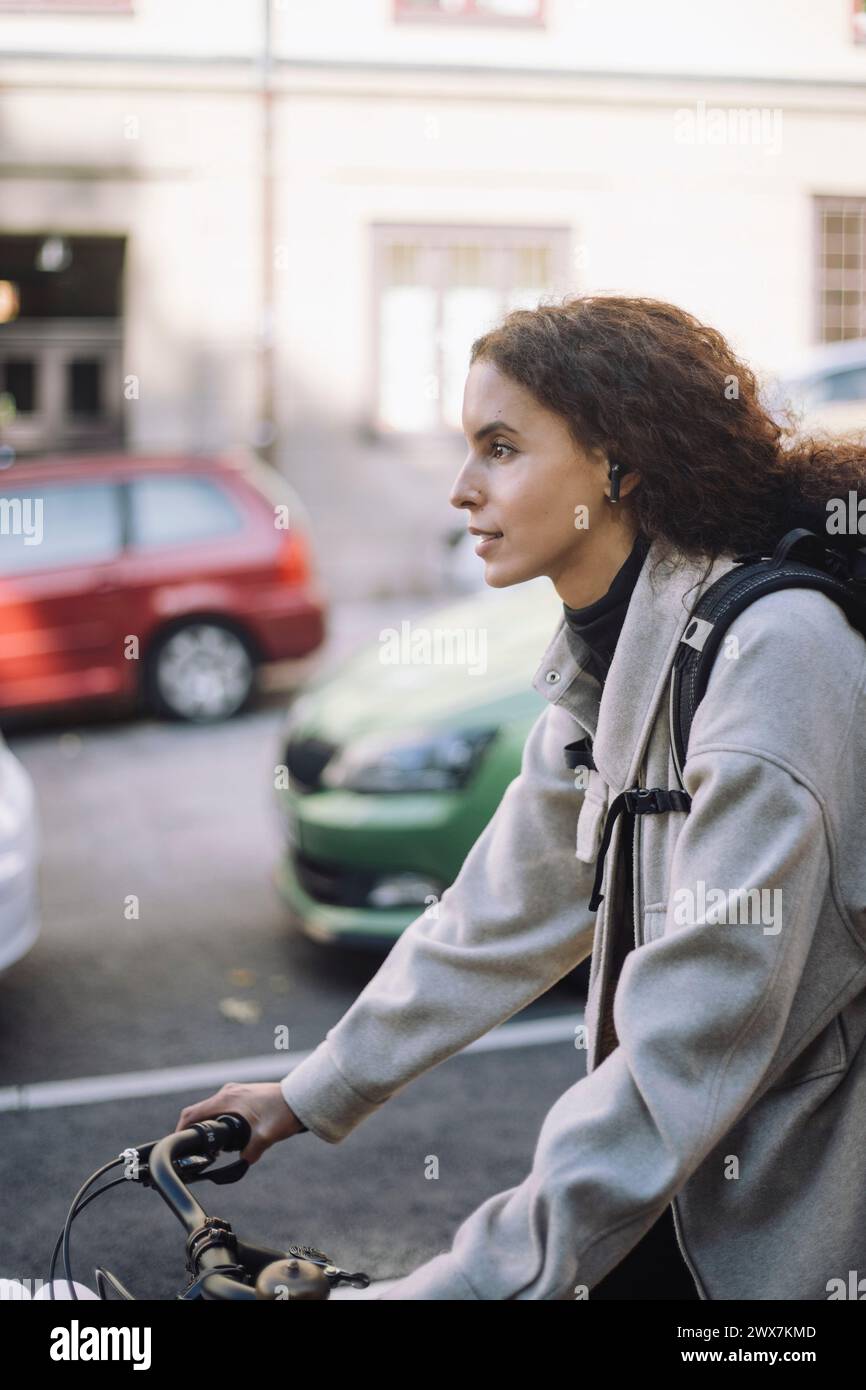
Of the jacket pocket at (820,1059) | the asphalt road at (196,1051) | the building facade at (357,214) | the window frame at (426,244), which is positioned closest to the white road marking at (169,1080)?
the asphalt road at (196,1051)

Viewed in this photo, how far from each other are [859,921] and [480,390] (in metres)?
0.69

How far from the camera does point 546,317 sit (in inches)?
65.4

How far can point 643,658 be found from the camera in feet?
5.20

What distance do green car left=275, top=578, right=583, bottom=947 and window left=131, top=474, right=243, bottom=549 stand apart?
4764 millimetres

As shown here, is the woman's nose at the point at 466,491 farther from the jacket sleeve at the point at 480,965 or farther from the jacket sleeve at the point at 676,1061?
the jacket sleeve at the point at 676,1061

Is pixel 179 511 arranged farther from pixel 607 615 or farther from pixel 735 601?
pixel 735 601

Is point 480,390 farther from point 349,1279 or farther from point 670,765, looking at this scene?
point 349,1279

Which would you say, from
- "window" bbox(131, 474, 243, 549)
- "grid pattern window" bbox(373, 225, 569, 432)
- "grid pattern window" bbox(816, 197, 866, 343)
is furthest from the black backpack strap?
"grid pattern window" bbox(373, 225, 569, 432)

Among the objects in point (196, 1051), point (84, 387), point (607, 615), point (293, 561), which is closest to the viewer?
point (607, 615)

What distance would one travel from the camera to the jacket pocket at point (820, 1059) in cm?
149

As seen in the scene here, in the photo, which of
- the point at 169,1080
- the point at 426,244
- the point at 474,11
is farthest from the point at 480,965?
the point at 474,11

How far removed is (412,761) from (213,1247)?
349 cm

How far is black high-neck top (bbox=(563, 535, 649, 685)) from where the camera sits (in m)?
1.67

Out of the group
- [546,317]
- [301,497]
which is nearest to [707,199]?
[301,497]
